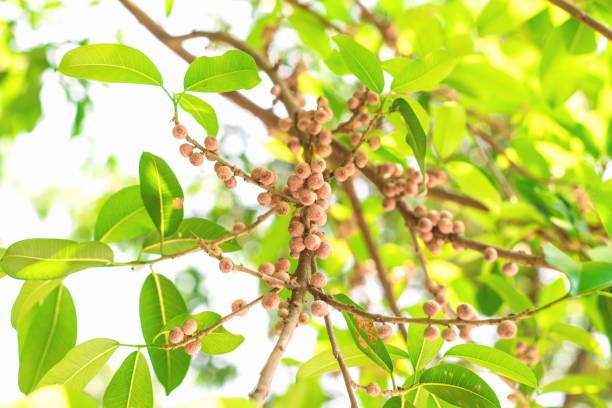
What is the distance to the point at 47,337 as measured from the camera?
1052mm

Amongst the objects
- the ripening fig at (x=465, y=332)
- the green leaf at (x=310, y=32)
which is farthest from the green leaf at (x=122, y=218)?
the green leaf at (x=310, y=32)

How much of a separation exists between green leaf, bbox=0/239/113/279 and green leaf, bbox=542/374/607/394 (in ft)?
3.56

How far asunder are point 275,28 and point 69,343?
4.26 ft

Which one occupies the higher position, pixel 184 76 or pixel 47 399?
pixel 184 76

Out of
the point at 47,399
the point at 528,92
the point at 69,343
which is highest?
the point at 528,92

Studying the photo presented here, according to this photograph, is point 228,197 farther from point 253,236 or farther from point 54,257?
point 54,257

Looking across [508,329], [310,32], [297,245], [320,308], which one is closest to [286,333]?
[320,308]

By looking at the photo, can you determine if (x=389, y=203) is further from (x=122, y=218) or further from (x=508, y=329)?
(x=122, y=218)

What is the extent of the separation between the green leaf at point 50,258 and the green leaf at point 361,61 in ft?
1.79

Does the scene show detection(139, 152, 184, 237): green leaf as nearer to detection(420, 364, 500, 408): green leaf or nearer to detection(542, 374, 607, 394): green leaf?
detection(420, 364, 500, 408): green leaf

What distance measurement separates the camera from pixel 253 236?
3270mm

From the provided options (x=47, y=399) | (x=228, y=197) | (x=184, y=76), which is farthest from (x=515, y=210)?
(x=228, y=197)

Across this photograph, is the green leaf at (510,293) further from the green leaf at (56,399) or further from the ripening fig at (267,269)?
the green leaf at (56,399)

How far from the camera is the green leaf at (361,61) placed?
1040mm
